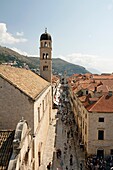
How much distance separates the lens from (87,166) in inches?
1209

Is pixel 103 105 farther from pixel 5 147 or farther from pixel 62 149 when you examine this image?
pixel 5 147

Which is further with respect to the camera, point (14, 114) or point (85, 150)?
point (85, 150)

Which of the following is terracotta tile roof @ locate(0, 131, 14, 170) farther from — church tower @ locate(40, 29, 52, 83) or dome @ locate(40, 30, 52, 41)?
church tower @ locate(40, 29, 52, 83)

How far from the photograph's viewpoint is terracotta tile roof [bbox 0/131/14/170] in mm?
16734

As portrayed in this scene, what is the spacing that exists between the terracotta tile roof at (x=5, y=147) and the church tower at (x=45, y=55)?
131ft

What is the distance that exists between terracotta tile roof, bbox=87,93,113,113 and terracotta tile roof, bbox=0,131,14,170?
55.9 feet

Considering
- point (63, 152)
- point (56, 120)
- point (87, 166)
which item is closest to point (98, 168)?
point (87, 166)

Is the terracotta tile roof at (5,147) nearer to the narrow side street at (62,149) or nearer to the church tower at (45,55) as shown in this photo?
the narrow side street at (62,149)

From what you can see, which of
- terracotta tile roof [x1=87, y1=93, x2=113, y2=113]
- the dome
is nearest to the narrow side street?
terracotta tile roof [x1=87, y1=93, x2=113, y2=113]

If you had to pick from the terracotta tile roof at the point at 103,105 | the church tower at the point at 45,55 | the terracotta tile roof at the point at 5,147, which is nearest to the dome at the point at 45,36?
the church tower at the point at 45,55

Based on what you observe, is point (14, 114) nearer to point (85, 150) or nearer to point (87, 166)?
point (87, 166)

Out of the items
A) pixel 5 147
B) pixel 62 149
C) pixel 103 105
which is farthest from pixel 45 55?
pixel 5 147

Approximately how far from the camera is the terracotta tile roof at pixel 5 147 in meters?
16.7

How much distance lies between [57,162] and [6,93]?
14.2 metres
